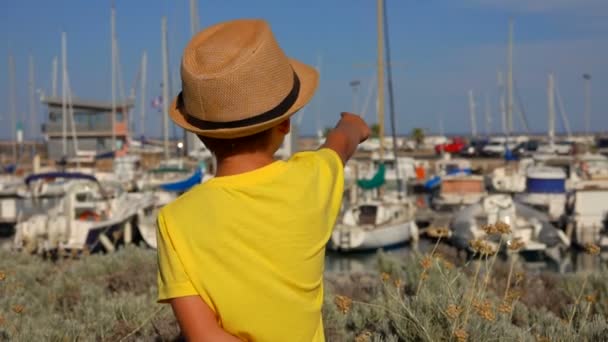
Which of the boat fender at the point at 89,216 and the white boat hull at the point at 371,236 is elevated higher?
the boat fender at the point at 89,216

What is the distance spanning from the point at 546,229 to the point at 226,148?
1940 centimetres

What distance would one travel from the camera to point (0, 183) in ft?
105

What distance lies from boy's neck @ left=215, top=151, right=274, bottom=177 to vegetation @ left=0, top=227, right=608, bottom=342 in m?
1.32

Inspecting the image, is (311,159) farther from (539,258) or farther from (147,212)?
(147,212)

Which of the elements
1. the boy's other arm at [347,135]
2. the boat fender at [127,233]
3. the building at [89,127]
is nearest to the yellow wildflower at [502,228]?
the boy's other arm at [347,135]

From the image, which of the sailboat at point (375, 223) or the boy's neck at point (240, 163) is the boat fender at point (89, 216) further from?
the boy's neck at point (240, 163)

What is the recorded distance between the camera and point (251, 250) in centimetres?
215

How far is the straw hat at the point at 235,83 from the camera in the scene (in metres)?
2.11

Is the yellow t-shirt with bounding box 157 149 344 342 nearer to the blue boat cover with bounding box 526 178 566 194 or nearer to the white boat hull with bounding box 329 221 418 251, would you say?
the white boat hull with bounding box 329 221 418 251

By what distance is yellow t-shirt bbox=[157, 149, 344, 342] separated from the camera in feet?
6.90

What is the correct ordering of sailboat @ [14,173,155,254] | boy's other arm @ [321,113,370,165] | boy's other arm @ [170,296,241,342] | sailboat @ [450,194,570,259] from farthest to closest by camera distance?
sailboat @ [450,194,570,259]
sailboat @ [14,173,155,254]
boy's other arm @ [321,113,370,165]
boy's other arm @ [170,296,241,342]

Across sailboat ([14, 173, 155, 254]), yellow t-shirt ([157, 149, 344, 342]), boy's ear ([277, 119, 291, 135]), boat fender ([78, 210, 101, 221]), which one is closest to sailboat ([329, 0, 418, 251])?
sailboat ([14, 173, 155, 254])

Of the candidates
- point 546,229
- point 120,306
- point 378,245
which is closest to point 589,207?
point 546,229

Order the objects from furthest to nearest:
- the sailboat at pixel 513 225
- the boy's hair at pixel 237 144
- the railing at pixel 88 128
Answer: the railing at pixel 88 128, the sailboat at pixel 513 225, the boy's hair at pixel 237 144
